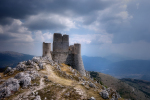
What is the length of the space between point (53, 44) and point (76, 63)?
13.6m

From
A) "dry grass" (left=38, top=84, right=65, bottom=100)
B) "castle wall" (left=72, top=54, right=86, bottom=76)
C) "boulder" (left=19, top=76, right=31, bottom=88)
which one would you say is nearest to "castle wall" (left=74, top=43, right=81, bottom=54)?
"castle wall" (left=72, top=54, right=86, bottom=76)

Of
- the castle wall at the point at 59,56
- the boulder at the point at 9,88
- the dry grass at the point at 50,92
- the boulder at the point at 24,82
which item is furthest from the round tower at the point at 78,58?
the boulder at the point at 9,88

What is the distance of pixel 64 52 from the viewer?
147 feet

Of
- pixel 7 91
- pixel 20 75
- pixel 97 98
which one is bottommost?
pixel 97 98

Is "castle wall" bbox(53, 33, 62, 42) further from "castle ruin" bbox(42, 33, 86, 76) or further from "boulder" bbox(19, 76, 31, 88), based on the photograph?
"boulder" bbox(19, 76, 31, 88)

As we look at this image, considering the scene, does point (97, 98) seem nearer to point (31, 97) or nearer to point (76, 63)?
point (31, 97)

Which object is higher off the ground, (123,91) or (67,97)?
(67,97)

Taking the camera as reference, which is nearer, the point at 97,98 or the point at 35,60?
the point at 97,98

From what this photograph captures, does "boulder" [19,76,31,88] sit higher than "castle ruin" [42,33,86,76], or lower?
lower

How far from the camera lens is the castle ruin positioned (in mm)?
43000

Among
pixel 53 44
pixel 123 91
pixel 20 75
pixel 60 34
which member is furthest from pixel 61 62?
pixel 123 91

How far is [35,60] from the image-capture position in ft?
101

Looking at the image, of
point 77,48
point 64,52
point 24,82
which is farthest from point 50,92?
point 77,48

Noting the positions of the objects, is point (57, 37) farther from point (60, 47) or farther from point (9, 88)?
point (9, 88)
